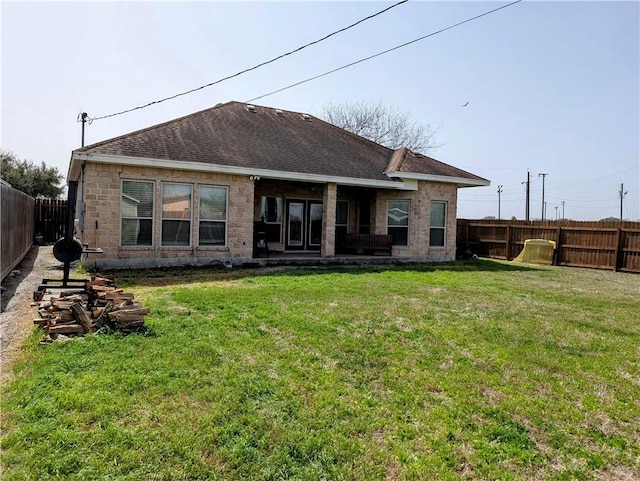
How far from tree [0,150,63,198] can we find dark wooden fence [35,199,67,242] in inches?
382

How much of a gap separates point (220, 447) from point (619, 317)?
23.0 feet

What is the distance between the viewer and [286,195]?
15.2 metres

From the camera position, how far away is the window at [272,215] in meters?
15.0

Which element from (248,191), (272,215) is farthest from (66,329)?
(272,215)

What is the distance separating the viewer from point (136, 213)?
10.8m

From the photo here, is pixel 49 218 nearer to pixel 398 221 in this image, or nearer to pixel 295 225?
pixel 295 225

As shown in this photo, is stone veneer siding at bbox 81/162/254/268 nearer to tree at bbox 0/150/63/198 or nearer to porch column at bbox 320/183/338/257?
porch column at bbox 320/183/338/257

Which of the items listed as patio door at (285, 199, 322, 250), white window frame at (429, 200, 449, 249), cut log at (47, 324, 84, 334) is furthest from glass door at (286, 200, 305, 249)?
cut log at (47, 324, 84, 334)

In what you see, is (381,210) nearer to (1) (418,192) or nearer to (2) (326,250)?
(1) (418,192)

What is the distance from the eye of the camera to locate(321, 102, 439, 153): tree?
113 ft

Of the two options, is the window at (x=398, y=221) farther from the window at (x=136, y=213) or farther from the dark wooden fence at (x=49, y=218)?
the dark wooden fence at (x=49, y=218)

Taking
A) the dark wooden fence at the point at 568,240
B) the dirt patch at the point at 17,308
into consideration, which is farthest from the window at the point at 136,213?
the dark wooden fence at the point at 568,240

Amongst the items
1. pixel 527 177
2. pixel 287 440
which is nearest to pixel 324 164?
pixel 287 440

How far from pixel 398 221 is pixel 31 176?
2569 centimetres
